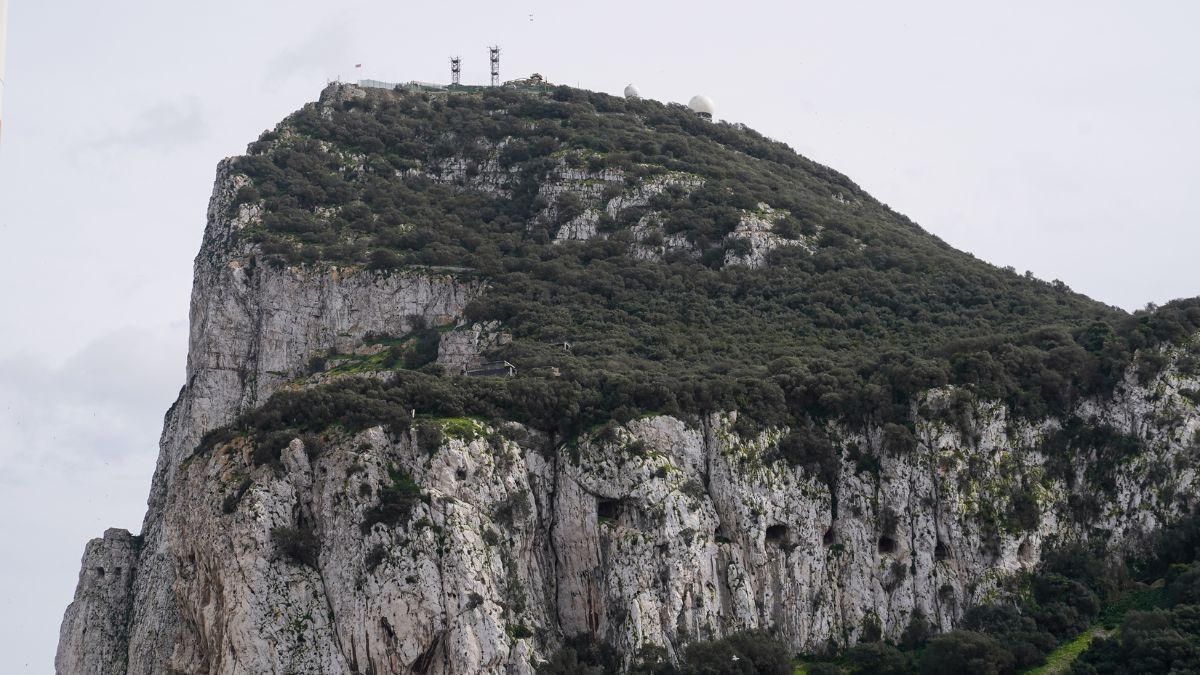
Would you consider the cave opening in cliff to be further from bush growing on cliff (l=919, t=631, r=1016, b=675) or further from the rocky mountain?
bush growing on cliff (l=919, t=631, r=1016, b=675)

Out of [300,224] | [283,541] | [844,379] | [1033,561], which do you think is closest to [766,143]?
[300,224]

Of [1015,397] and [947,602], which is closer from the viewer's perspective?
[947,602]

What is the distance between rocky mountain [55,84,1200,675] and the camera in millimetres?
66688

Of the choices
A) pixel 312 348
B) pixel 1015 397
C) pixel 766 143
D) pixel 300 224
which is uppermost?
pixel 766 143

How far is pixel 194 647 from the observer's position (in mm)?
69312

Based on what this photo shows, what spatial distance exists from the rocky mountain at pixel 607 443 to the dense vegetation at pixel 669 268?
29 cm

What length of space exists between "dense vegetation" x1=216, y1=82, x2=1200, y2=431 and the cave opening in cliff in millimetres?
5914

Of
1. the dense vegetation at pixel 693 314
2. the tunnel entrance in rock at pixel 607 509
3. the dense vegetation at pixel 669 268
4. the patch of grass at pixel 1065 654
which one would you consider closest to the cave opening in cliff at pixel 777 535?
the dense vegetation at pixel 693 314

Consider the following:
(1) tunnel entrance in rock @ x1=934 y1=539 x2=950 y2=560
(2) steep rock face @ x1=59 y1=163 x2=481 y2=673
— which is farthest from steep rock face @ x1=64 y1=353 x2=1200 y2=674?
(2) steep rock face @ x1=59 y1=163 x2=481 y2=673

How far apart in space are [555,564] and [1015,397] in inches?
1034

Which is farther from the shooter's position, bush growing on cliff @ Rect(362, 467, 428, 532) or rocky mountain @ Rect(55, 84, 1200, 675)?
rocky mountain @ Rect(55, 84, 1200, 675)

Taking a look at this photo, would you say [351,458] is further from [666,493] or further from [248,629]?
[666,493]

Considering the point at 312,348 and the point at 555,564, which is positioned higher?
the point at 312,348

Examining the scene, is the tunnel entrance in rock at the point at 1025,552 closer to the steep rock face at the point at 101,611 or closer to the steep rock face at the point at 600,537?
the steep rock face at the point at 600,537
